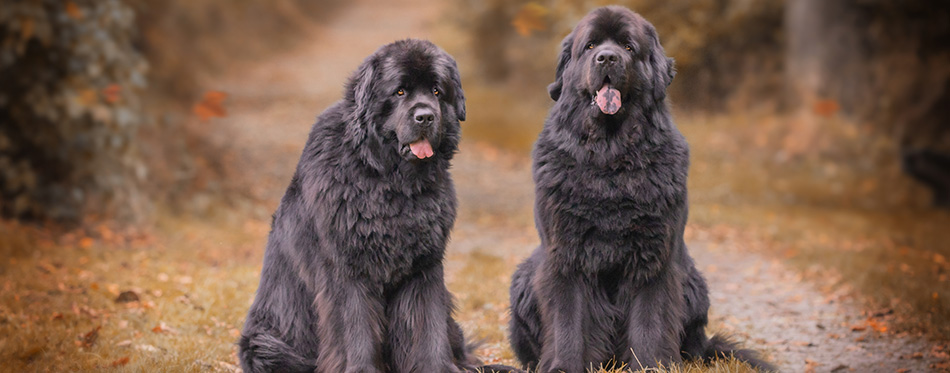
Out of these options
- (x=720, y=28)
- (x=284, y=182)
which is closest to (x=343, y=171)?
(x=284, y=182)

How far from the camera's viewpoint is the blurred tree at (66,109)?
6.87 metres

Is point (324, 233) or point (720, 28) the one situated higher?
point (720, 28)

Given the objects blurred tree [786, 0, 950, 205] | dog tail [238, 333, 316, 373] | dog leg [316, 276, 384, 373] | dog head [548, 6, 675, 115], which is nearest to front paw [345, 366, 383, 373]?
dog leg [316, 276, 384, 373]

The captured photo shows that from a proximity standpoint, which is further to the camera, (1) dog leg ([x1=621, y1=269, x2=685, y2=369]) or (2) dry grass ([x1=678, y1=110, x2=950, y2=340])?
(2) dry grass ([x1=678, y1=110, x2=950, y2=340])

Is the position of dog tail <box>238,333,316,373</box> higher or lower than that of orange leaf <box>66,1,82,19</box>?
lower

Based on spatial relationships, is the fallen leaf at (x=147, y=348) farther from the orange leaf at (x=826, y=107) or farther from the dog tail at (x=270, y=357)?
the orange leaf at (x=826, y=107)

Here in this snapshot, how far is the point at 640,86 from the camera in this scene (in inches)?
145

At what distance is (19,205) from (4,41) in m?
1.42

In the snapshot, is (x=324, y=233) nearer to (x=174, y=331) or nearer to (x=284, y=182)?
(x=174, y=331)

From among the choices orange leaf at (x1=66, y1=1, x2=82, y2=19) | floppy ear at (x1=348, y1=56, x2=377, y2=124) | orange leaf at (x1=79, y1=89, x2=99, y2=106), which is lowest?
floppy ear at (x1=348, y1=56, x2=377, y2=124)

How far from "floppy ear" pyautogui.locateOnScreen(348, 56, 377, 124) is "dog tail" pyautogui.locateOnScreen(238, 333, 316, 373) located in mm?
1110

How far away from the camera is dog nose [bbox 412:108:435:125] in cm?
334

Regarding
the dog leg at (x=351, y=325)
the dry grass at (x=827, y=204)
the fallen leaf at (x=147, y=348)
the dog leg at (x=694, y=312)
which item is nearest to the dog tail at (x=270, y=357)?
the dog leg at (x=351, y=325)

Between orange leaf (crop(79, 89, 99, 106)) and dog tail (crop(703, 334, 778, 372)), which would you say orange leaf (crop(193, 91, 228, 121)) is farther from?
dog tail (crop(703, 334, 778, 372))
